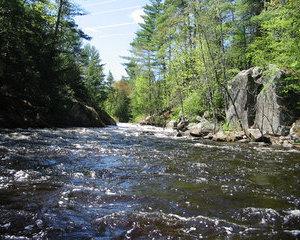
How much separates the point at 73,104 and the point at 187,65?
11.2 metres

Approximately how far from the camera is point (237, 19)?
35969 millimetres

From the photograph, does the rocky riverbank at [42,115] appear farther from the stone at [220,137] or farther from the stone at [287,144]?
the stone at [287,144]

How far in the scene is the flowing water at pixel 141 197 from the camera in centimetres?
541

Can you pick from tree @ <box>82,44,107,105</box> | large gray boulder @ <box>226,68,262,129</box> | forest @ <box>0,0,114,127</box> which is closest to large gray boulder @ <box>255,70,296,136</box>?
large gray boulder @ <box>226,68,262,129</box>

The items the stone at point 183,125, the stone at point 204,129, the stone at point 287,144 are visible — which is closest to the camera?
the stone at point 287,144

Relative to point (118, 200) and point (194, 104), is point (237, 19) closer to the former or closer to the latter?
point (194, 104)

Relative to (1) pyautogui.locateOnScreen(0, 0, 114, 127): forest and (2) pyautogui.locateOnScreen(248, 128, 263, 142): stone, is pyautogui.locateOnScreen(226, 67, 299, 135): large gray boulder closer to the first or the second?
(2) pyautogui.locateOnScreen(248, 128, 263, 142): stone

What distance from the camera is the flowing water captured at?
17.7 ft

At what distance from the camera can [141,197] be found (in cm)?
724

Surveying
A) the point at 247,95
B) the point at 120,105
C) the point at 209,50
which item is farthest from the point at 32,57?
the point at 120,105

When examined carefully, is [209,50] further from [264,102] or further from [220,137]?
[220,137]

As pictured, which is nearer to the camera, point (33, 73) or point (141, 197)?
point (141, 197)

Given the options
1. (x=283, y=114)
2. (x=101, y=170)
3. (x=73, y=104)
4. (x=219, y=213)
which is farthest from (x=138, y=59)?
(x=219, y=213)

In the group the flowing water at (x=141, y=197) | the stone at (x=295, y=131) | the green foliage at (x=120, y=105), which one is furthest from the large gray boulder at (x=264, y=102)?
the green foliage at (x=120, y=105)
